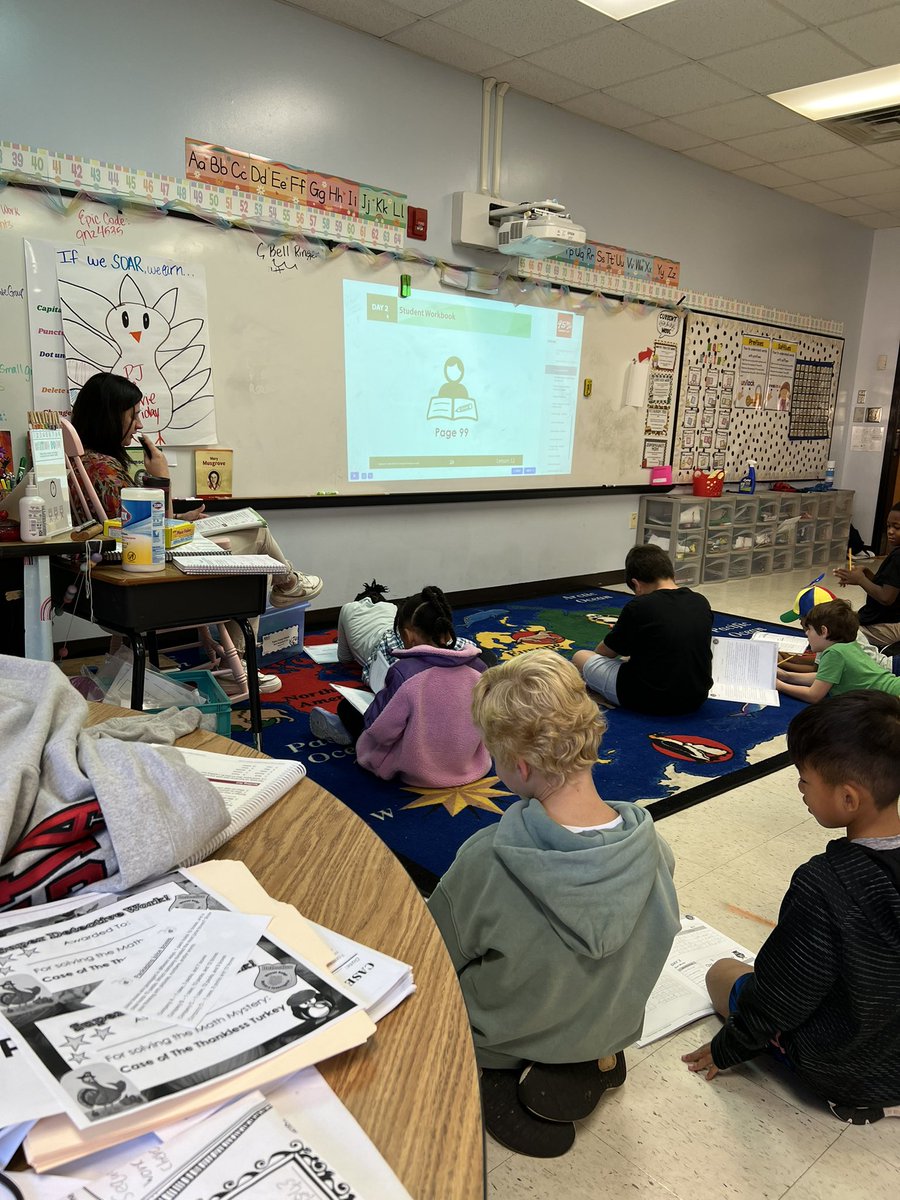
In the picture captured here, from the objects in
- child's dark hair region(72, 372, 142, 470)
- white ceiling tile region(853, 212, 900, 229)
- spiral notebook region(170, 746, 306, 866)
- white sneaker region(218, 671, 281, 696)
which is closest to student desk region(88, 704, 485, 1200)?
spiral notebook region(170, 746, 306, 866)

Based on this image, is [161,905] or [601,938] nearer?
[161,905]

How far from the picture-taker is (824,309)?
23.4 feet

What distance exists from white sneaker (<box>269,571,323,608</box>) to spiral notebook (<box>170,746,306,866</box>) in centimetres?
209

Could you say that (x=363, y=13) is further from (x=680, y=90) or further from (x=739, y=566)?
(x=739, y=566)

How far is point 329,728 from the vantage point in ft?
9.46

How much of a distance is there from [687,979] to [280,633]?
92.5 inches

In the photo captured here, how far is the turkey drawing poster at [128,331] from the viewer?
3.31 meters

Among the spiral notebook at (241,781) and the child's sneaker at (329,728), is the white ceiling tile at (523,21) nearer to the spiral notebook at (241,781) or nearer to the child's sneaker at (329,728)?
the child's sneaker at (329,728)

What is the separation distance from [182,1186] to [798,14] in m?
4.52

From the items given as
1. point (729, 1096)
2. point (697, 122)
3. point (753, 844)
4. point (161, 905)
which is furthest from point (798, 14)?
point (161, 905)

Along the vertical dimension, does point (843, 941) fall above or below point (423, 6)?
below

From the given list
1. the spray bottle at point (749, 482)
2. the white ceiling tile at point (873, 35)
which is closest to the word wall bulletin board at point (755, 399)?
the spray bottle at point (749, 482)

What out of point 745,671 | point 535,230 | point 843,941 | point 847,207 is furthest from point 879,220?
point 843,941

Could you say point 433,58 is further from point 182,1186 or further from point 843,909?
point 182,1186
